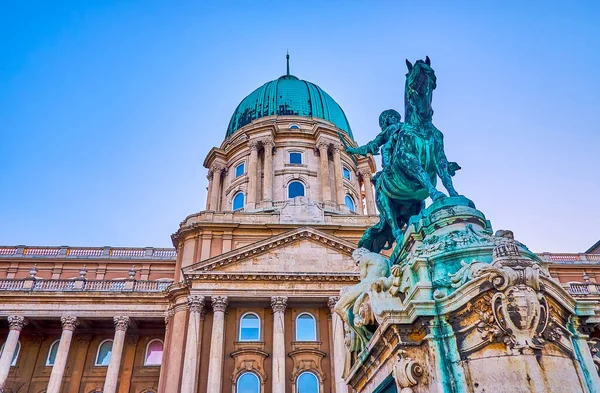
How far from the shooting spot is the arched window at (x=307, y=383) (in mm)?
24219

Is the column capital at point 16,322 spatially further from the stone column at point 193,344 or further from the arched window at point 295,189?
the arched window at point 295,189

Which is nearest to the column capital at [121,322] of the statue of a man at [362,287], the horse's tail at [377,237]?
the horse's tail at [377,237]

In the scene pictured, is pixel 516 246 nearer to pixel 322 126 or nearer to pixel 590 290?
pixel 590 290

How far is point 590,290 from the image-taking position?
2944 cm

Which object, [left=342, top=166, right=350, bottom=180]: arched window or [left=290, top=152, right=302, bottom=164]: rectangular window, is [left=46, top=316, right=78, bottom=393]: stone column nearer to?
[left=290, top=152, right=302, bottom=164]: rectangular window

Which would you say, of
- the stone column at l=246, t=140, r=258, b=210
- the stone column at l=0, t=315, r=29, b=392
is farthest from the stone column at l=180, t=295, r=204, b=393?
the stone column at l=246, t=140, r=258, b=210

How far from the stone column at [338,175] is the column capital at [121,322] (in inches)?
701

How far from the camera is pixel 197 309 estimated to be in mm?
24109

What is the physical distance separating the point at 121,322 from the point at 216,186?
16715 mm

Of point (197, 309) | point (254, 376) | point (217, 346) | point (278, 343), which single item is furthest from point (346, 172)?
point (217, 346)

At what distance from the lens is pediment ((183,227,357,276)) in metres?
25.1

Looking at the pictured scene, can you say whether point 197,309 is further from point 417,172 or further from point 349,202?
point 417,172

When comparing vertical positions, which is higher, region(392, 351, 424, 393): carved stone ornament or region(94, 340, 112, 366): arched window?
region(94, 340, 112, 366): arched window

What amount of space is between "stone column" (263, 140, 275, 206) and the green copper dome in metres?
5.22
